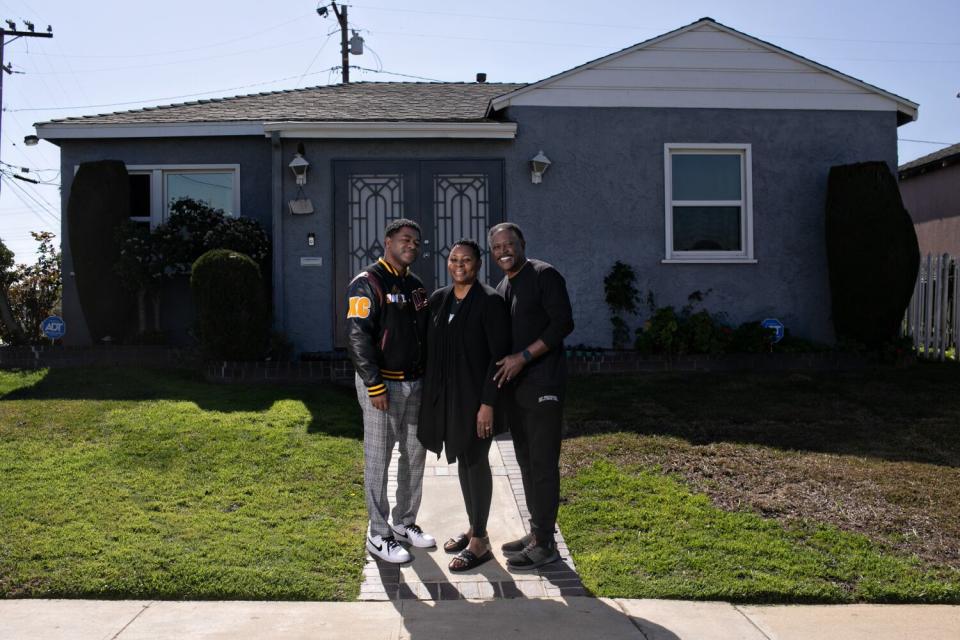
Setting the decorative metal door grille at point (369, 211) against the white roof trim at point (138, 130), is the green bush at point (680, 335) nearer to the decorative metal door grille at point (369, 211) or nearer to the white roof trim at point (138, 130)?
the decorative metal door grille at point (369, 211)

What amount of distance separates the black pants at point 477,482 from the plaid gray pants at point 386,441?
1.03 ft

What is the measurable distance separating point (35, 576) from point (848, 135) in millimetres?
10182

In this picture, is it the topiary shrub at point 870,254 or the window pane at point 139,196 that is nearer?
the topiary shrub at point 870,254

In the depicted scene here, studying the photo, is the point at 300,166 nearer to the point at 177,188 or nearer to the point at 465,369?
the point at 177,188

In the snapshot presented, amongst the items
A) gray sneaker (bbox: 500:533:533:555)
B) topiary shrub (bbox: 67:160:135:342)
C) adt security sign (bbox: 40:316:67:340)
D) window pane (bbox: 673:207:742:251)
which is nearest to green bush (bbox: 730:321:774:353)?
window pane (bbox: 673:207:742:251)

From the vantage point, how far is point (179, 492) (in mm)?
5945

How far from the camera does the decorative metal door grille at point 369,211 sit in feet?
35.0

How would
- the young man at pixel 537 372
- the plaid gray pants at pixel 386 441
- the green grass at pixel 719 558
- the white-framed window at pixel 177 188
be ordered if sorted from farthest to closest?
the white-framed window at pixel 177 188, the plaid gray pants at pixel 386 441, the young man at pixel 537 372, the green grass at pixel 719 558

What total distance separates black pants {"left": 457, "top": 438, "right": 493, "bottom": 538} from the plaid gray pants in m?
0.31

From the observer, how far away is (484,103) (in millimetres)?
12188

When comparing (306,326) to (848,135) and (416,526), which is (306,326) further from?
(848,135)

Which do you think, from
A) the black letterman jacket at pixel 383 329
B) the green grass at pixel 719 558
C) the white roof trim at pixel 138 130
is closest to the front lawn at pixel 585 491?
the green grass at pixel 719 558

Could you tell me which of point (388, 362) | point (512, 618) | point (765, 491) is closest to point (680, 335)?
point (765, 491)

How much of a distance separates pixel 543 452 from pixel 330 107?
7.92 meters
